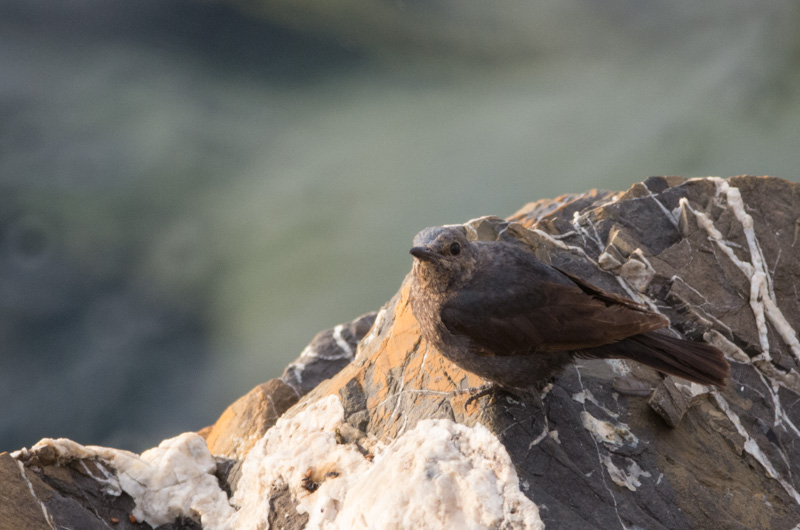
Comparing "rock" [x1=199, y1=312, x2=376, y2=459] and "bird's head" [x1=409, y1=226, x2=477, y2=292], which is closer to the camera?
"bird's head" [x1=409, y1=226, x2=477, y2=292]

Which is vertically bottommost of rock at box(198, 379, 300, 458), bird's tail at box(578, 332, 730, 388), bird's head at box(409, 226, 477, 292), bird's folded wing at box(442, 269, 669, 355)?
rock at box(198, 379, 300, 458)

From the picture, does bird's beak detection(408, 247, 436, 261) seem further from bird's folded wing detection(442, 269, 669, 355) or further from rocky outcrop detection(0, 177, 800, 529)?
rocky outcrop detection(0, 177, 800, 529)

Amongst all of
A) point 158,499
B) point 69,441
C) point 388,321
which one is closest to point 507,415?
point 388,321

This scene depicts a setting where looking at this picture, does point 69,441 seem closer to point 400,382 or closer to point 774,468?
point 400,382

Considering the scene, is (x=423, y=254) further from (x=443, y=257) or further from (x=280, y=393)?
(x=280, y=393)

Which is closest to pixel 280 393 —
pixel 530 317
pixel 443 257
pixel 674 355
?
pixel 443 257

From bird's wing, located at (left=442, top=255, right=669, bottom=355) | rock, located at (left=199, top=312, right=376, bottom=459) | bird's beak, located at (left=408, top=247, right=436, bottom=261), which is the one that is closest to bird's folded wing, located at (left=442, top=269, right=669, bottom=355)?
bird's wing, located at (left=442, top=255, right=669, bottom=355)

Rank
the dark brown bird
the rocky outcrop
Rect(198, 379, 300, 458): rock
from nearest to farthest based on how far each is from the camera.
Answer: the rocky outcrop
the dark brown bird
Rect(198, 379, 300, 458): rock
